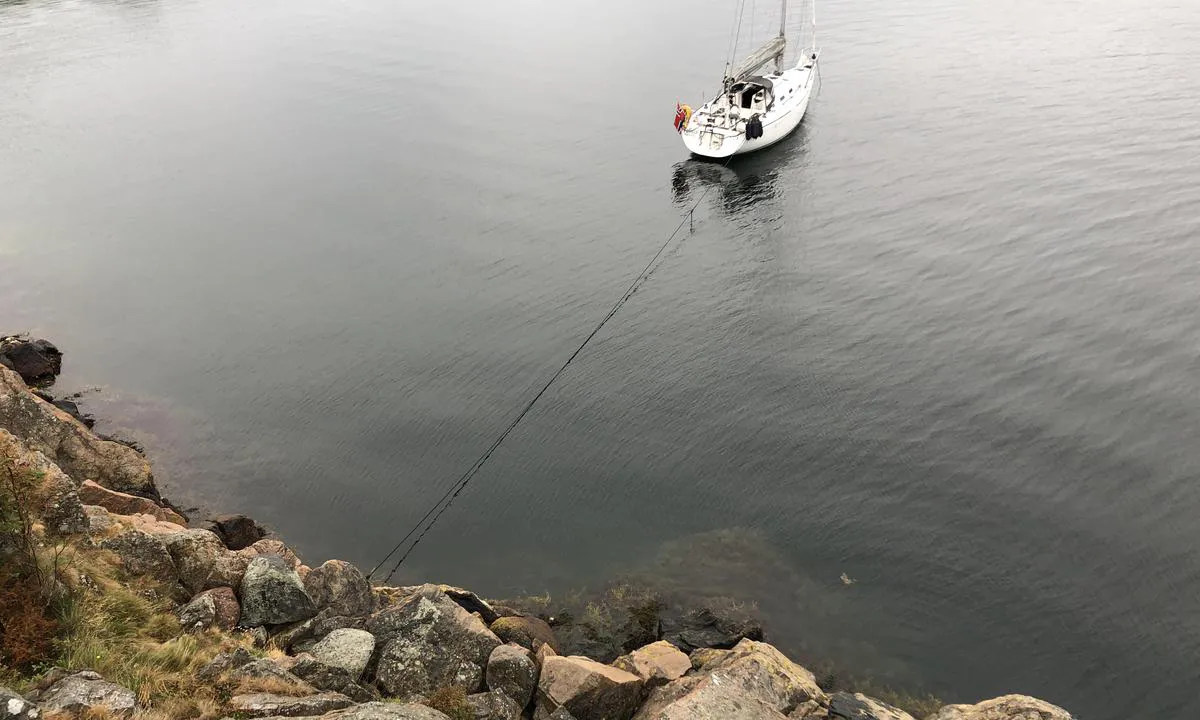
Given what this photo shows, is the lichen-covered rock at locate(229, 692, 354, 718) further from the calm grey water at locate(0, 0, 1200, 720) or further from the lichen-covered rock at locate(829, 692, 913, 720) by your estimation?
the calm grey water at locate(0, 0, 1200, 720)

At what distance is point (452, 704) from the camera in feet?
45.5

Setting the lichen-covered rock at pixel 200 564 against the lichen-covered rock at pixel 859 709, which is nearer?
the lichen-covered rock at pixel 859 709

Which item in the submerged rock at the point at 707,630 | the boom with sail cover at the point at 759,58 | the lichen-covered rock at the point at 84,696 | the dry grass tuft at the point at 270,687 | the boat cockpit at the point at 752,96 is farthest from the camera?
the boom with sail cover at the point at 759,58

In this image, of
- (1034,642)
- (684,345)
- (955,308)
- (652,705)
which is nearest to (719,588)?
(652,705)

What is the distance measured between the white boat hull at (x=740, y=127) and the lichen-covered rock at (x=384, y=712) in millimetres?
42156

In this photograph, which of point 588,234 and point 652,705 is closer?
point 652,705

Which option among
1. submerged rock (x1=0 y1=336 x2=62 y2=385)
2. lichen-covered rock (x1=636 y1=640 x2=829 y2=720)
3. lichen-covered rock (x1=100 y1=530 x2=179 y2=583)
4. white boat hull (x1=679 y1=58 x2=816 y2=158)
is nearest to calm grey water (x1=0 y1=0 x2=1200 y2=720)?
submerged rock (x1=0 y1=336 x2=62 y2=385)

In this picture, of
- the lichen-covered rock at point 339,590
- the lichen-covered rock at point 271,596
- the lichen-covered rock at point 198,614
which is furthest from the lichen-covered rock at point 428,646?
the lichen-covered rock at point 198,614

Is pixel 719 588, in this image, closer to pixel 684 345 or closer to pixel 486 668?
pixel 486 668

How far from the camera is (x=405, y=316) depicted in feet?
117

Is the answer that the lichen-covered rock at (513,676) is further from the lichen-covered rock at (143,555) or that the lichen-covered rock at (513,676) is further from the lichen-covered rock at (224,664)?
the lichen-covered rock at (143,555)

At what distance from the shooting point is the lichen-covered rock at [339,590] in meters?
17.3

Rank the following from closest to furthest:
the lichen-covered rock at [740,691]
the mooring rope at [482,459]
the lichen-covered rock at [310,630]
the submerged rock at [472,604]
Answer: the lichen-covered rock at [740,691], the lichen-covered rock at [310,630], the submerged rock at [472,604], the mooring rope at [482,459]

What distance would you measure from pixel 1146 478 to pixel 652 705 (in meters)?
18.4
